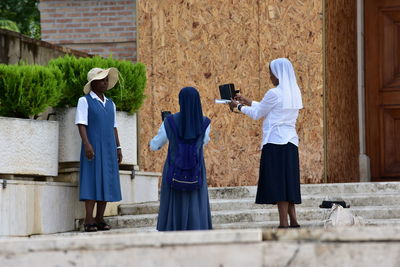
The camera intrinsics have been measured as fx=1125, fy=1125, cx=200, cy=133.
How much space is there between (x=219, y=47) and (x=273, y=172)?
3.41m

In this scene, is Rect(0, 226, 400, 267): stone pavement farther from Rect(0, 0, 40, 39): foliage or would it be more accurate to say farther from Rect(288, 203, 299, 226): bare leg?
Rect(0, 0, 40, 39): foliage

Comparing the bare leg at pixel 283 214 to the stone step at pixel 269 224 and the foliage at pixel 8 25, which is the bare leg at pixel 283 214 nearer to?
the stone step at pixel 269 224

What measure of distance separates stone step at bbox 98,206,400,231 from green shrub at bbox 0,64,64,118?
135 cm

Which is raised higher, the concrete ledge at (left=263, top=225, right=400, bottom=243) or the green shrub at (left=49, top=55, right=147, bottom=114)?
the green shrub at (left=49, top=55, right=147, bottom=114)

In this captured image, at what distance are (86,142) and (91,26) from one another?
7.89m

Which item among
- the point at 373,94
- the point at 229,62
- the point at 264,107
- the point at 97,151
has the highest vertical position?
the point at 229,62

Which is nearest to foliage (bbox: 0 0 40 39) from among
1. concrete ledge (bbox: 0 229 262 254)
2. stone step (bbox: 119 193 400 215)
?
stone step (bbox: 119 193 400 215)

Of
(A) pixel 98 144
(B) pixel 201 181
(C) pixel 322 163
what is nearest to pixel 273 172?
(B) pixel 201 181

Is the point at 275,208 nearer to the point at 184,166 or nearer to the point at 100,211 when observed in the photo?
the point at 100,211

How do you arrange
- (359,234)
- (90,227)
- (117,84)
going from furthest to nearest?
(117,84) < (90,227) < (359,234)

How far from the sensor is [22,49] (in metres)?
13.7

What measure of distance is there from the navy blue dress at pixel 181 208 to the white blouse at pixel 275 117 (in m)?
1.15

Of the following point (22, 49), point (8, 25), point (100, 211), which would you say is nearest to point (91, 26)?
point (22, 49)

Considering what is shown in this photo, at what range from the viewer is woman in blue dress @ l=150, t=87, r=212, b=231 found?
862cm
